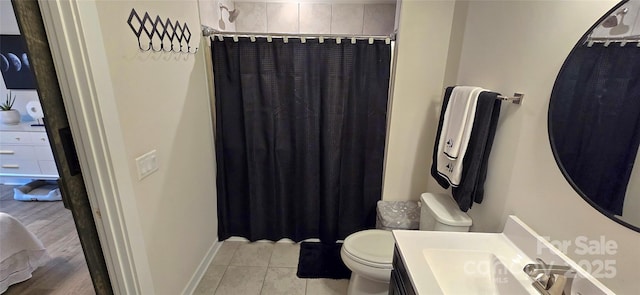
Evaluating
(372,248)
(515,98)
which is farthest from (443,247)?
(515,98)

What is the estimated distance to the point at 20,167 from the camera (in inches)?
129

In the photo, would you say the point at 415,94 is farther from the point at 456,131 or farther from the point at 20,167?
the point at 20,167

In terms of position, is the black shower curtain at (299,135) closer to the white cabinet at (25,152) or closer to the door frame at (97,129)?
the door frame at (97,129)

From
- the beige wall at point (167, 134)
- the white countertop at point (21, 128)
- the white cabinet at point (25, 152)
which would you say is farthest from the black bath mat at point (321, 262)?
the white countertop at point (21, 128)

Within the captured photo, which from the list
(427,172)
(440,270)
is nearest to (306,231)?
(427,172)

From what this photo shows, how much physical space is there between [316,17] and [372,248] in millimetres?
2147

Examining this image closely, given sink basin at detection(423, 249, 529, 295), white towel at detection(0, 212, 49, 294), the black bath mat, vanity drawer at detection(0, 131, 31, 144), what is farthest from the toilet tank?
vanity drawer at detection(0, 131, 31, 144)

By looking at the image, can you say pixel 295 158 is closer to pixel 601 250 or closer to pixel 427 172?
pixel 427 172

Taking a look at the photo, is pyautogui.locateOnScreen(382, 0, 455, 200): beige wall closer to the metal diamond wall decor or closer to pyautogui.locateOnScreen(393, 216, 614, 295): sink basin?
pyautogui.locateOnScreen(393, 216, 614, 295): sink basin

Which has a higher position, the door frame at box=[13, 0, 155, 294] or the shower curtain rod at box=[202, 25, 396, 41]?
the shower curtain rod at box=[202, 25, 396, 41]

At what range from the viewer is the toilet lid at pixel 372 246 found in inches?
59.1

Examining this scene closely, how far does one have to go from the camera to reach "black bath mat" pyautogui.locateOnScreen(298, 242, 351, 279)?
6.48 feet

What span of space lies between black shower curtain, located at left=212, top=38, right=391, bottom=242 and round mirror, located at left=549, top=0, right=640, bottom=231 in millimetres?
1157

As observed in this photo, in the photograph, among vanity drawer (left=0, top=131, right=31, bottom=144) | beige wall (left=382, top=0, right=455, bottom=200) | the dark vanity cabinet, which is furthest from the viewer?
vanity drawer (left=0, top=131, right=31, bottom=144)
